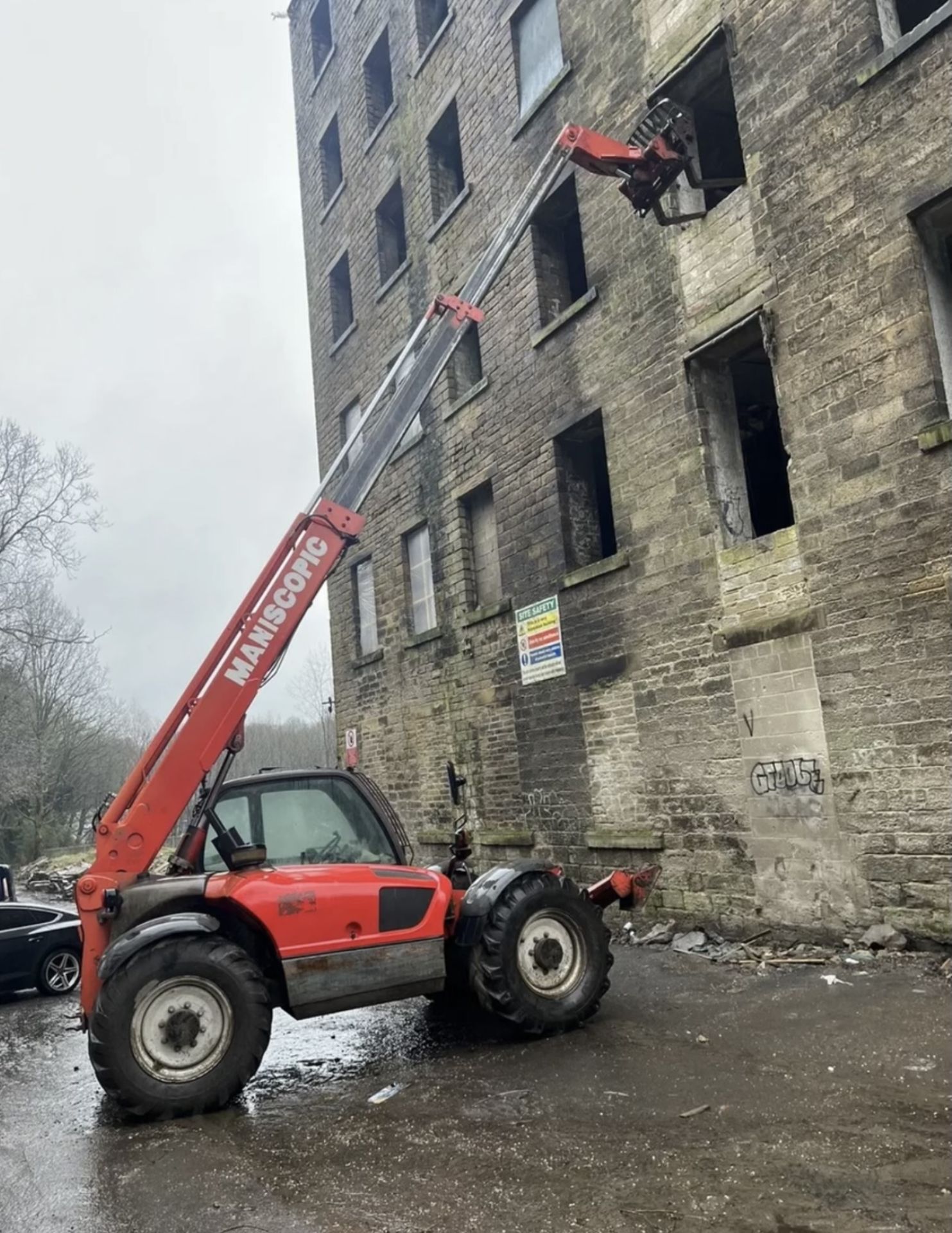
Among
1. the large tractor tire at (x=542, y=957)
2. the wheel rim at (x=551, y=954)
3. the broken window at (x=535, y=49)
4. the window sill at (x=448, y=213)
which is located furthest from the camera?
the window sill at (x=448, y=213)

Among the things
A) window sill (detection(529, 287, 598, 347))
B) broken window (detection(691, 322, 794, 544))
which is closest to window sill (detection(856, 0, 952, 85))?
broken window (detection(691, 322, 794, 544))

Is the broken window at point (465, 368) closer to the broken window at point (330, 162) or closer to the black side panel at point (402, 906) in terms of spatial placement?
the broken window at point (330, 162)

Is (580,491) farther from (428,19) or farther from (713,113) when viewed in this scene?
(428,19)

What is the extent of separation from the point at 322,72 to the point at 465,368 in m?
8.90

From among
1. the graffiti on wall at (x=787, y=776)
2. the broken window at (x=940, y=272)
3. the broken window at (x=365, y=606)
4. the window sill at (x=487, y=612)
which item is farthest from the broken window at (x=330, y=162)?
the graffiti on wall at (x=787, y=776)

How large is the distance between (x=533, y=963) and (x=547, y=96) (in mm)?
10277

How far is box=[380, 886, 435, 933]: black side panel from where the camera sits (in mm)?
5688

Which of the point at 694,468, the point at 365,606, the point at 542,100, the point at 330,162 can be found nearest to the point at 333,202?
the point at 330,162

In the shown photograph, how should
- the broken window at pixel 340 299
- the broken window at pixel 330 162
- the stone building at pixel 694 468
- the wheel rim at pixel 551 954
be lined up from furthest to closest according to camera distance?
the broken window at pixel 330 162 → the broken window at pixel 340 299 → the stone building at pixel 694 468 → the wheel rim at pixel 551 954

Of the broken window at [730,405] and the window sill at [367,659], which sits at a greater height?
the broken window at [730,405]

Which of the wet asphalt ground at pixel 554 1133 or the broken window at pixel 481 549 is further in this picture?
the broken window at pixel 481 549

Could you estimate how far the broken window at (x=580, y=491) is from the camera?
11305 mm

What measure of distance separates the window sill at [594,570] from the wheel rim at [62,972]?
7029 mm

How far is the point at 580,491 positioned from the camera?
37.9ft
